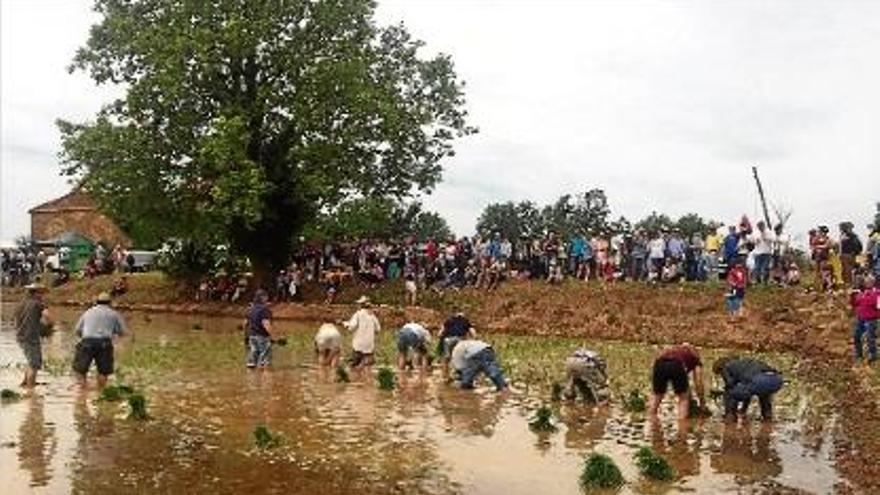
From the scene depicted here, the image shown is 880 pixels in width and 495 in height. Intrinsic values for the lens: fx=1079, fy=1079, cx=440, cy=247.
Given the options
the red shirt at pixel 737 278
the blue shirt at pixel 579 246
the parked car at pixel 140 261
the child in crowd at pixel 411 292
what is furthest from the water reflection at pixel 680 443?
the parked car at pixel 140 261

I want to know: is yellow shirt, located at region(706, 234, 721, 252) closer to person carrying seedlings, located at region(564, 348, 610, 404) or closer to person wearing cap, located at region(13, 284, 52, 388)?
person carrying seedlings, located at region(564, 348, 610, 404)

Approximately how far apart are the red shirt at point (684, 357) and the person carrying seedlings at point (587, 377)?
6.25ft

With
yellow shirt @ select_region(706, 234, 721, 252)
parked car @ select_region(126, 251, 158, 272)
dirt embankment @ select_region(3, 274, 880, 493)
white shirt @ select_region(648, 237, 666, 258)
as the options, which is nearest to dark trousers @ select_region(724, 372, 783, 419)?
dirt embankment @ select_region(3, 274, 880, 493)

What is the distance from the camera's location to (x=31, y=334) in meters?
20.3

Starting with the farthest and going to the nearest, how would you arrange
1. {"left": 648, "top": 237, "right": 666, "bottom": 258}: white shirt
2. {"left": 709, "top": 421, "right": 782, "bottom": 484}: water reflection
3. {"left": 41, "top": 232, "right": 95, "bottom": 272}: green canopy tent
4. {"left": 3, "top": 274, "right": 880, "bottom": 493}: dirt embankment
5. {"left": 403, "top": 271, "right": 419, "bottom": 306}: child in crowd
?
1. {"left": 41, "top": 232, "right": 95, "bottom": 272}: green canopy tent
2. {"left": 403, "top": 271, "right": 419, "bottom": 306}: child in crowd
3. {"left": 648, "top": 237, "right": 666, "bottom": 258}: white shirt
4. {"left": 3, "top": 274, "right": 880, "bottom": 493}: dirt embankment
5. {"left": 709, "top": 421, "right": 782, "bottom": 484}: water reflection

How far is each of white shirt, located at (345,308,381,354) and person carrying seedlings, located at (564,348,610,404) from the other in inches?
244

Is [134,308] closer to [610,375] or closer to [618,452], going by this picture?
[610,375]

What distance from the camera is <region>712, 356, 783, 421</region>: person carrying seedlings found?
17.1 meters

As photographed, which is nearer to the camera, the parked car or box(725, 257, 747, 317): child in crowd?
box(725, 257, 747, 317): child in crowd

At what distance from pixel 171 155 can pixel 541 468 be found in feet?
106

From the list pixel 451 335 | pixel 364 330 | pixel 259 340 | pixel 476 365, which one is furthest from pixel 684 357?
pixel 259 340

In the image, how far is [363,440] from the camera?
50.7 feet

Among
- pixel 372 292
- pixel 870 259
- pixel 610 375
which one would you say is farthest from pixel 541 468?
pixel 372 292

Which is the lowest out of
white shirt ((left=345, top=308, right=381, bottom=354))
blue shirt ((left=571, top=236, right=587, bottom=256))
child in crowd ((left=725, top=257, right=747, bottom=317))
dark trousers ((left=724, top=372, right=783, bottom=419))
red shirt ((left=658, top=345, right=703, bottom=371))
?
dark trousers ((left=724, top=372, right=783, bottom=419))
